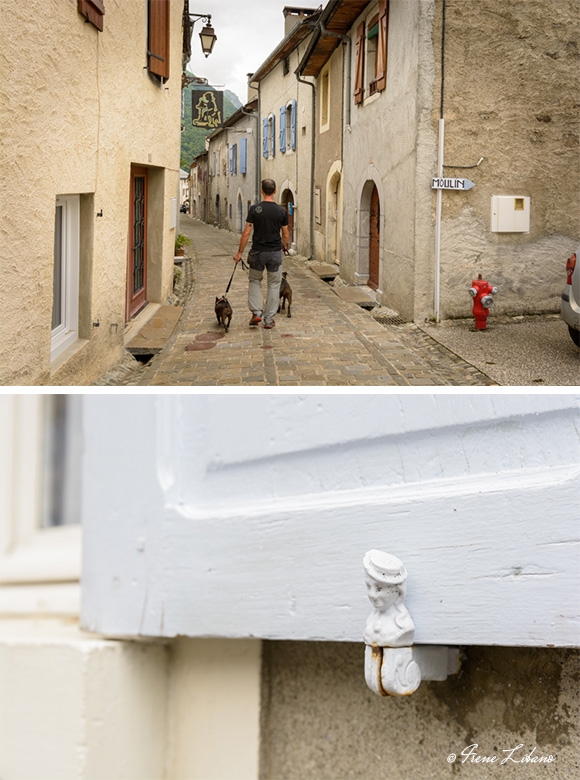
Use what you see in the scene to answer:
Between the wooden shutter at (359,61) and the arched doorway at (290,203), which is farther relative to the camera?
the arched doorway at (290,203)

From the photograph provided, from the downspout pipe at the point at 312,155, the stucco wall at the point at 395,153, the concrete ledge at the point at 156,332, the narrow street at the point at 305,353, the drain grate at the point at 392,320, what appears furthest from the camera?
the downspout pipe at the point at 312,155

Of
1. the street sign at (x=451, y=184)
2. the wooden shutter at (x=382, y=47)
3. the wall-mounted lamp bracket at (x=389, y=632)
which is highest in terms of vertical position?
the wooden shutter at (x=382, y=47)

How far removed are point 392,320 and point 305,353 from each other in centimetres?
257

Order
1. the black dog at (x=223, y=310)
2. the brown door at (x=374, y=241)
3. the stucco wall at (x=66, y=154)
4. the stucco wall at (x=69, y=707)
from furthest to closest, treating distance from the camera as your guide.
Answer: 1. the brown door at (x=374, y=241)
2. the black dog at (x=223, y=310)
3. the stucco wall at (x=66, y=154)
4. the stucco wall at (x=69, y=707)

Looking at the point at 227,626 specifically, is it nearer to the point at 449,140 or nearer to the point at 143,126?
the point at 143,126

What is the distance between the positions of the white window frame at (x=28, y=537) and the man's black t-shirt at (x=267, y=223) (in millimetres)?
5943

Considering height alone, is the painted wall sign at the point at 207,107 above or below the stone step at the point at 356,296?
above

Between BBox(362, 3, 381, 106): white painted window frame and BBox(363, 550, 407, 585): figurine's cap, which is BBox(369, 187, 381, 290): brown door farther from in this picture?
BBox(363, 550, 407, 585): figurine's cap

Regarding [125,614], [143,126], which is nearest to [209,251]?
[143,126]

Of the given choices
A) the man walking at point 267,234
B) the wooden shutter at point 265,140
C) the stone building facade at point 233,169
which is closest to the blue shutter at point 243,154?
the stone building facade at point 233,169

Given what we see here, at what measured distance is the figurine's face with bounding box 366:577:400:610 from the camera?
150 cm

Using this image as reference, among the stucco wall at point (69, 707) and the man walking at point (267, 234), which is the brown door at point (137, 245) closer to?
the man walking at point (267, 234)

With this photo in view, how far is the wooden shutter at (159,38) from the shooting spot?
26.1 ft

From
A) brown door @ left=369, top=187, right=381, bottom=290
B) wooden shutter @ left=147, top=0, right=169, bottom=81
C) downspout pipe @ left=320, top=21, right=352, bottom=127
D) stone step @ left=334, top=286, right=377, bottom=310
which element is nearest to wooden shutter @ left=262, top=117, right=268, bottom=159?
downspout pipe @ left=320, top=21, right=352, bottom=127
